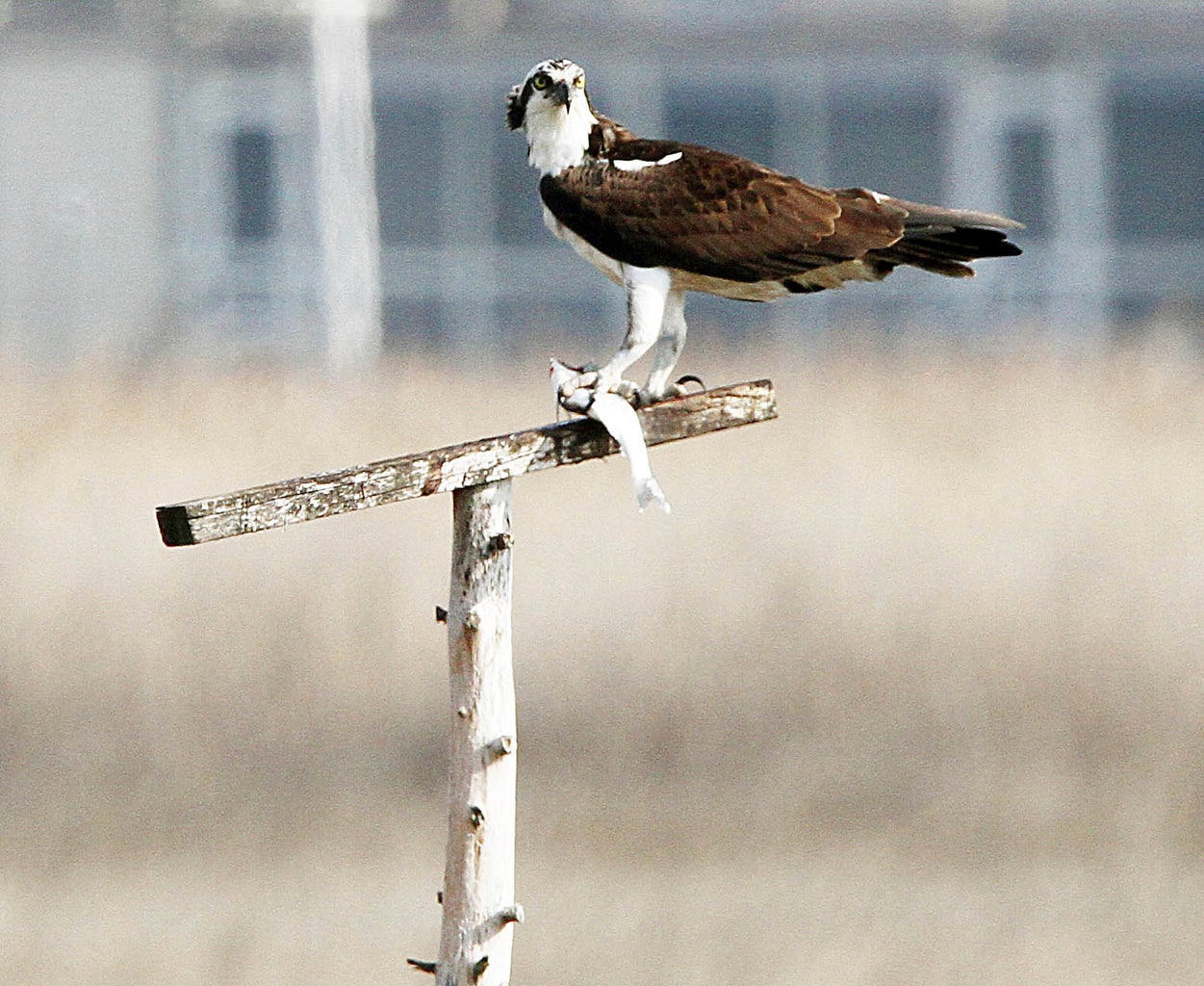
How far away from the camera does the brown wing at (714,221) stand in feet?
10.9

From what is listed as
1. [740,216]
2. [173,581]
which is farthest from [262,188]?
[740,216]

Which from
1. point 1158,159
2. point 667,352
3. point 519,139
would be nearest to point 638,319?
point 667,352

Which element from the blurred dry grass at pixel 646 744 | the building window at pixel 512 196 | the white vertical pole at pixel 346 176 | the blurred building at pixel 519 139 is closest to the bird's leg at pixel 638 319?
the blurred dry grass at pixel 646 744

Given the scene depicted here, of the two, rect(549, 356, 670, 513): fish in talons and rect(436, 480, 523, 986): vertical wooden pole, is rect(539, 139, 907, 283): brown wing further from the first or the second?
rect(436, 480, 523, 986): vertical wooden pole

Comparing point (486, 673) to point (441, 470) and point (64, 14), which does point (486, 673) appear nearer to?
point (441, 470)

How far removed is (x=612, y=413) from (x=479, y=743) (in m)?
0.58

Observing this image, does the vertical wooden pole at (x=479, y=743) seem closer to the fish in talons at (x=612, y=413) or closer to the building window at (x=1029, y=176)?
the fish in talons at (x=612, y=413)

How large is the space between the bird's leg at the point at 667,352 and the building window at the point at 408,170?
17615 millimetres

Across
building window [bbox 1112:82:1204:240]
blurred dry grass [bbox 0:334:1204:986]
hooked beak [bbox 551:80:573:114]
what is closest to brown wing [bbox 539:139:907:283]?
hooked beak [bbox 551:80:573:114]

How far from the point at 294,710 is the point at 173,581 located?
30.2 inches

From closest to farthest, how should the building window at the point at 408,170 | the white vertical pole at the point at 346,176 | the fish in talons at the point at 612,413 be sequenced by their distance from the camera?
the fish in talons at the point at 612,413
the white vertical pole at the point at 346,176
the building window at the point at 408,170

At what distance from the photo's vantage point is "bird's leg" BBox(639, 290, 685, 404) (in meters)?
3.39

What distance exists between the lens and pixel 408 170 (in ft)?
69.5

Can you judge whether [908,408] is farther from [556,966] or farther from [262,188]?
[262,188]
